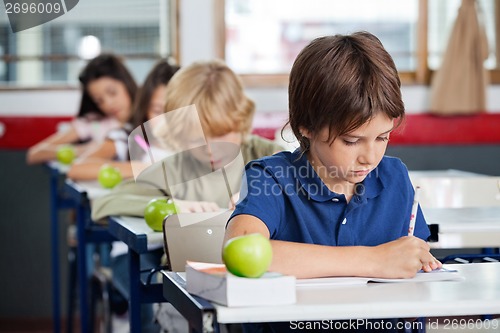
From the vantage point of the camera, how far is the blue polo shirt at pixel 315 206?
1782 millimetres

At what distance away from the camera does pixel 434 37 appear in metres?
5.05

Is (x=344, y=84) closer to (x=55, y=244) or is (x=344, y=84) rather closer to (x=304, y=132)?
(x=304, y=132)

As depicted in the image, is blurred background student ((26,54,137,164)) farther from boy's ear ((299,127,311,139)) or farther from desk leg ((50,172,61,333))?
boy's ear ((299,127,311,139))

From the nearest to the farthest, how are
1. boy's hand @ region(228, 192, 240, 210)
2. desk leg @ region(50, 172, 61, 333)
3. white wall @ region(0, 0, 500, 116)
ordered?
1. boy's hand @ region(228, 192, 240, 210)
2. desk leg @ region(50, 172, 61, 333)
3. white wall @ region(0, 0, 500, 116)

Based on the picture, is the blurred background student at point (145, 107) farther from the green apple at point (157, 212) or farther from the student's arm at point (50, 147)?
the green apple at point (157, 212)

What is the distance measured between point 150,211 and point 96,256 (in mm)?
2001

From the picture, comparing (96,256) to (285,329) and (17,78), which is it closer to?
(17,78)

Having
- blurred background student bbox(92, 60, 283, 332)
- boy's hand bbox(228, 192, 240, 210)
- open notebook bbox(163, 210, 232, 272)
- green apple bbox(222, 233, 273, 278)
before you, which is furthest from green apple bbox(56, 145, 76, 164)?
green apple bbox(222, 233, 273, 278)

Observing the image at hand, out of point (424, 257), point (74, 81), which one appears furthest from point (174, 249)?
point (74, 81)

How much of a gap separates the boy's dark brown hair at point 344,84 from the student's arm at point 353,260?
0.83 ft

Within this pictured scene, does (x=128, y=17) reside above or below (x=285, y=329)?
above

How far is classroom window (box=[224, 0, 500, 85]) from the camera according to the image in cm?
499

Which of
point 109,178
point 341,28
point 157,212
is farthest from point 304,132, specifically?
point 341,28

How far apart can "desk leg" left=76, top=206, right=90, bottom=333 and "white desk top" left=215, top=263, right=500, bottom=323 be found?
207 centimetres
